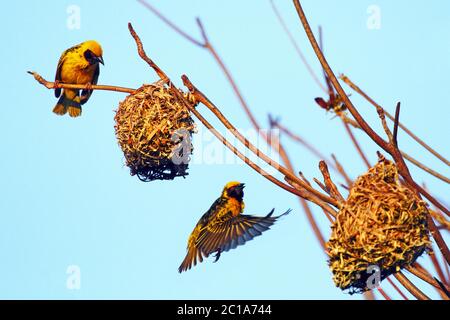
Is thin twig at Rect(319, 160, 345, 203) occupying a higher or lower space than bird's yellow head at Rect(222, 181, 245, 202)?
lower

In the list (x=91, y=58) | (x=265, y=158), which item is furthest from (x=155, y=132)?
(x=91, y=58)

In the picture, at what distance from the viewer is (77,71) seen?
6.42 m

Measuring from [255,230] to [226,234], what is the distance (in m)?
0.28

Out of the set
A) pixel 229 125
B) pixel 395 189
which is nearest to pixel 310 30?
pixel 229 125

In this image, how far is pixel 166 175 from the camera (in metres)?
3.65

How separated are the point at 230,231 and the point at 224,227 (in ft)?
0.31

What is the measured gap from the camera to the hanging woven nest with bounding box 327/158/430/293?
2707 millimetres

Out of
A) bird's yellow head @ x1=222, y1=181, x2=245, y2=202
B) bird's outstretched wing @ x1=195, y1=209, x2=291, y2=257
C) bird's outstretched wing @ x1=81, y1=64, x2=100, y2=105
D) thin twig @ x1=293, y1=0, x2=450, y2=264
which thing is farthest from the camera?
bird's outstretched wing @ x1=81, y1=64, x2=100, y2=105

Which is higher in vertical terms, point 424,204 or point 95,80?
point 95,80

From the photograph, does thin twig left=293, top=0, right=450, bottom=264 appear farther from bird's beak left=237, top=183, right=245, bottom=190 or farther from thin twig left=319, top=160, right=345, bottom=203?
bird's beak left=237, top=183, right=245, bottom=190

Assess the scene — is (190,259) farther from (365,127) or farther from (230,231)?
(365,127)

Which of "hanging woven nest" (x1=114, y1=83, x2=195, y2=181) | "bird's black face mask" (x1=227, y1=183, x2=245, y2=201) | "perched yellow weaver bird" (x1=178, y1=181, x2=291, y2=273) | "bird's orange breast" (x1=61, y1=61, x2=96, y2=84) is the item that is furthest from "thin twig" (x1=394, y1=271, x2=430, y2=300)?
"bird's orange breast" (x1=61, y1=61, x2=96, y2=84)
